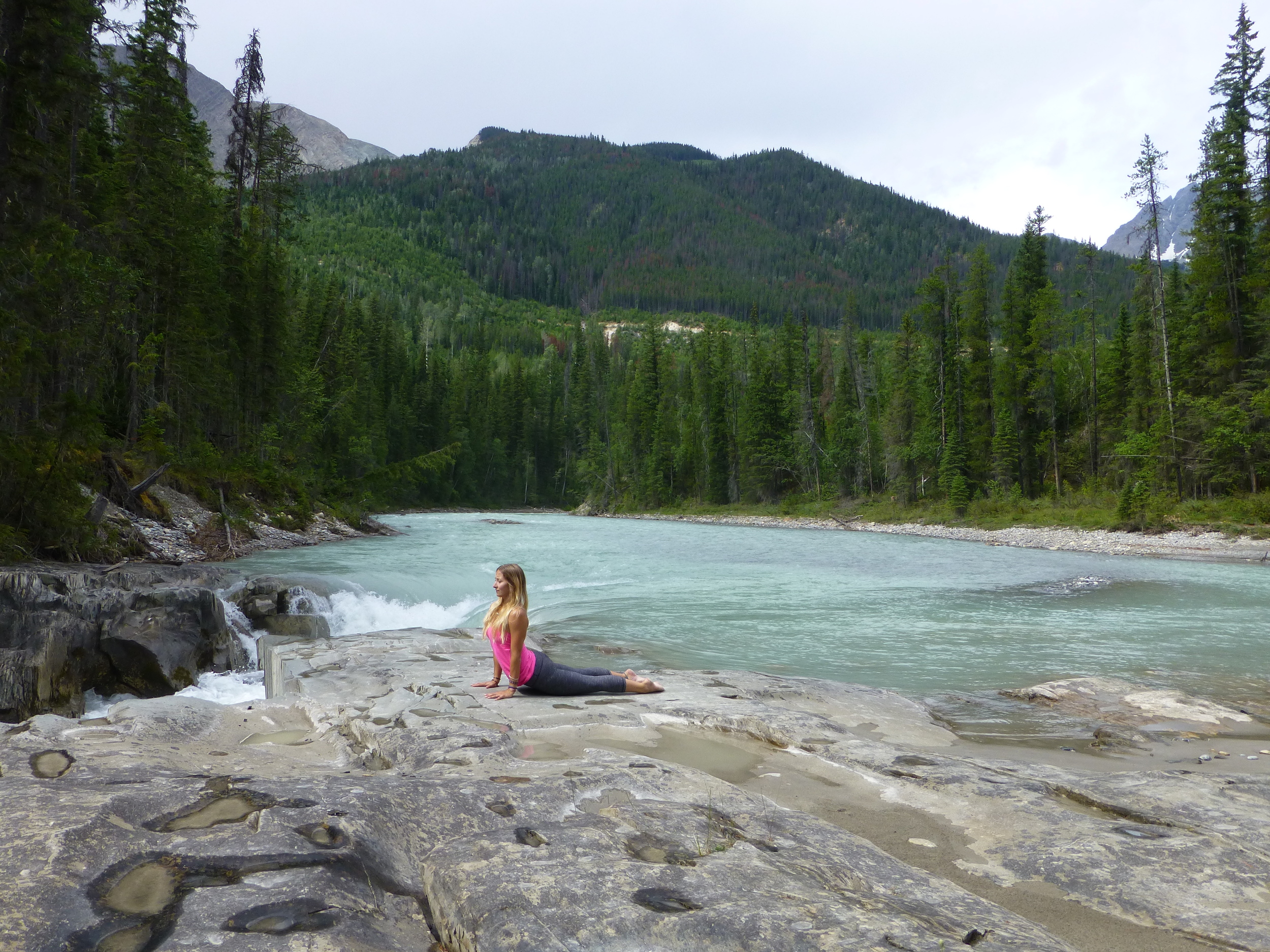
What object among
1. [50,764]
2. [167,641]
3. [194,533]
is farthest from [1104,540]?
[50,764]

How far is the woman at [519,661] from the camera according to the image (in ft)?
21.2

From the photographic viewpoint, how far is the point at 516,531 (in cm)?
3881

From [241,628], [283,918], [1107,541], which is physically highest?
[283,918]

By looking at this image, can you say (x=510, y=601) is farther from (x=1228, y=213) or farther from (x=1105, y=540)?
(x=1228, y=213)

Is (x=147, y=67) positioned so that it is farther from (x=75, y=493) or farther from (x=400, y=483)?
(x=400, y=483)

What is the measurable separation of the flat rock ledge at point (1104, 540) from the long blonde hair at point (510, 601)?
25.0m

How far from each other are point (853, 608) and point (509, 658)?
31.9 feet

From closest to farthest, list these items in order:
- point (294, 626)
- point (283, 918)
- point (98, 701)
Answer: point (283, 918), point (98, 701), point (294, 626)

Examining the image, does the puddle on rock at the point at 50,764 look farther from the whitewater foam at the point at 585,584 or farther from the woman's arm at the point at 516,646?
the whitewater foam at the point at 585,584

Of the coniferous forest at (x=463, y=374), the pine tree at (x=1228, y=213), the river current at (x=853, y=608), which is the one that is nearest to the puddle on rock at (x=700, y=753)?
the river current at (x=853, y=608)

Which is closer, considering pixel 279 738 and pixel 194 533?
pixel 279 738

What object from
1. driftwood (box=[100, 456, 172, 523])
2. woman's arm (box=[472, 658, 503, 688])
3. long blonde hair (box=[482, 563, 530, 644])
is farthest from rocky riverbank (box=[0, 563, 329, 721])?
driftwood (box=[100, 456, 172, 523])

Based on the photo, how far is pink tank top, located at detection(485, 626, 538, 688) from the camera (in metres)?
6.51

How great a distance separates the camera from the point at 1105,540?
28.0 metres
